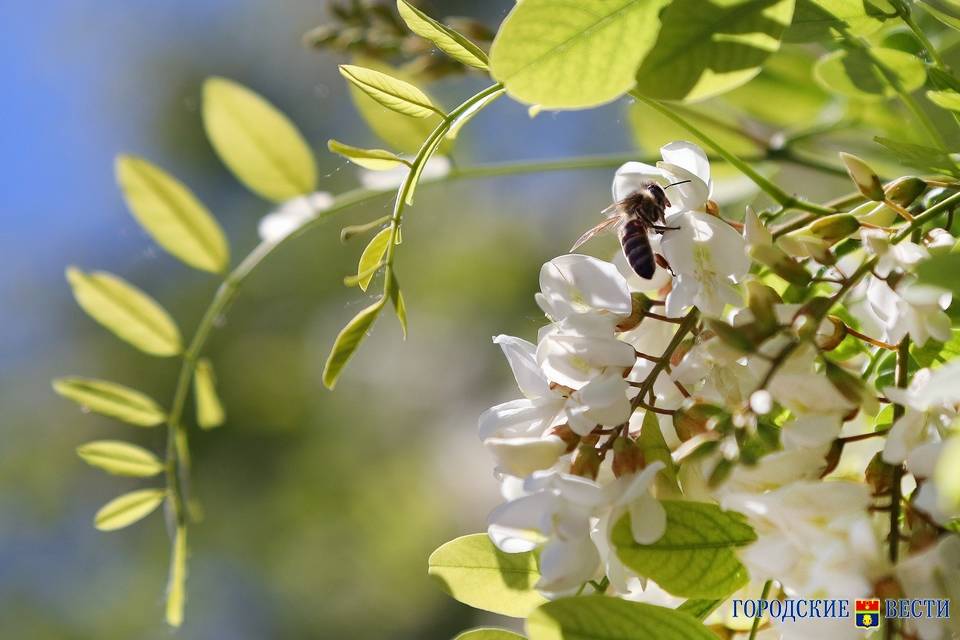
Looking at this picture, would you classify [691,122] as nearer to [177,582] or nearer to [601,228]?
[601,228]

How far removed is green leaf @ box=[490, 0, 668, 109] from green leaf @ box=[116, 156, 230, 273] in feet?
1.03

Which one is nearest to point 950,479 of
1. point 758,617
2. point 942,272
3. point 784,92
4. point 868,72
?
point 942,272

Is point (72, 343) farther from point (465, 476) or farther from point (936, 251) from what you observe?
point (936, 251)

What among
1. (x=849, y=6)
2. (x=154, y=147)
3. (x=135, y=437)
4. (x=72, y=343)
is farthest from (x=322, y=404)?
(x=849, y=6)

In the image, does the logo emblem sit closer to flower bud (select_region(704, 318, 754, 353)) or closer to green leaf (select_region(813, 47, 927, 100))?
flower bud (select_region(704, 318, 754, 353))

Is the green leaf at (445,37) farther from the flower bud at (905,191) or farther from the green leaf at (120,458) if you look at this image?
the green leaf at (120,458)

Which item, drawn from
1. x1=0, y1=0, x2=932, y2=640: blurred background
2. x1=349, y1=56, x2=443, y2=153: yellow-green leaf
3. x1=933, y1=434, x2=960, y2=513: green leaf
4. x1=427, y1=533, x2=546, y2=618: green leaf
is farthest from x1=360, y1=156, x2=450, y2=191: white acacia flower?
x1=0, y1=0, x2=932, y2=640: blurred background

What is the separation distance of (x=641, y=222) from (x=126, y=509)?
30 centimetres

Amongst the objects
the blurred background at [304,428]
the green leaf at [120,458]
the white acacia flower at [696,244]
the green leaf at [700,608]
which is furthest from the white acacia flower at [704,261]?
the blurred background at [304,428]

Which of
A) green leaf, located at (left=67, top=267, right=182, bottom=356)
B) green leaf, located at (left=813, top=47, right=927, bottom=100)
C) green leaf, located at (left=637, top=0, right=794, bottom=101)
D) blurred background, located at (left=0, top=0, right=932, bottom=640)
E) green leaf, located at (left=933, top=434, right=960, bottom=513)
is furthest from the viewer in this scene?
blurred background, located at (left=0, top=0, right=932, bottom=640)

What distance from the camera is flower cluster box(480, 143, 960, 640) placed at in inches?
9.6

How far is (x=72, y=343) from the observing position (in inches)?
92.3

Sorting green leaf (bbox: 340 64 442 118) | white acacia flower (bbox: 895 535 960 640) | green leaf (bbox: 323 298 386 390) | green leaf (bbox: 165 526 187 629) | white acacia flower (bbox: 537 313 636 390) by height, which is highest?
green leaf (bbox: 340 64 442 118)

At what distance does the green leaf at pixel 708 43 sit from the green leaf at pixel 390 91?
0.08 m
